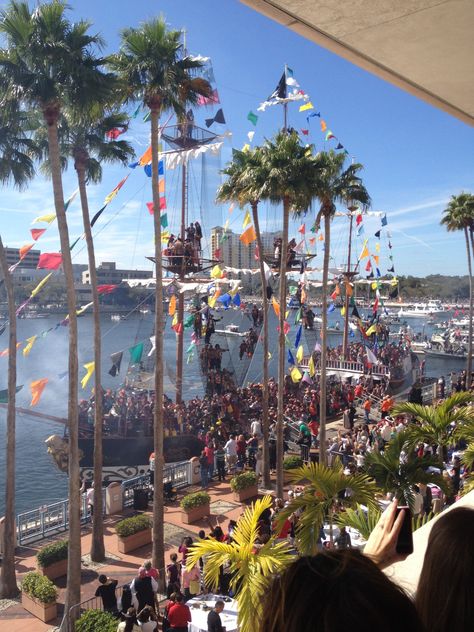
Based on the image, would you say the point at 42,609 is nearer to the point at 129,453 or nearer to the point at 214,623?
the point at 214,623

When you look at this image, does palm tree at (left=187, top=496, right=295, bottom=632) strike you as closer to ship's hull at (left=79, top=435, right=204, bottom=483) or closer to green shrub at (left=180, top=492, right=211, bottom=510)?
green shrub at (left=180, top=492, right=211, bottom=510)

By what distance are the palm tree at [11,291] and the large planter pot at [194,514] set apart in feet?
14.0

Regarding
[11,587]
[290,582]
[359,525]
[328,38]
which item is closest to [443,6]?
[328,38]

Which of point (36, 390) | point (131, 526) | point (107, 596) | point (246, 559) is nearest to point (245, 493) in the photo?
point (131, 526)

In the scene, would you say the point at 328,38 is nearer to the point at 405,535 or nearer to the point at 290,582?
the point at 405,535

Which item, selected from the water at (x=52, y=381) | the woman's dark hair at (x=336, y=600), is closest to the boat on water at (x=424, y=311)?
the water at (x=52, y=381)

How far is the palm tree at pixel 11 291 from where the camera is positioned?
12867 mm

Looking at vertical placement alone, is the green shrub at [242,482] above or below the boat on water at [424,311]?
below

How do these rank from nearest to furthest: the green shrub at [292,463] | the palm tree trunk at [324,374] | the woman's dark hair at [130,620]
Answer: the woman's dark hair at [130,620], the palm tree trunk at [324,374], the green shrub at [292,463]

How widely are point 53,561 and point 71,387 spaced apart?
14.3ft

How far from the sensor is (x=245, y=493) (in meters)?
16.4

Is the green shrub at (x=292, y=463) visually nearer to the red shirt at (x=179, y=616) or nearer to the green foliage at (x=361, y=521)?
the red shirt at (x=179, y=616)

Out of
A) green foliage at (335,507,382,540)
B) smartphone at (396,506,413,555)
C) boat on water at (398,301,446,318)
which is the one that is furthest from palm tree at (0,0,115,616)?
boat on water at (398,301,446,318)

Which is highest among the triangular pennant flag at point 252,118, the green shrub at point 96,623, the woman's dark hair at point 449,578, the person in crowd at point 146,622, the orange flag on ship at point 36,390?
the triangular pennant flag at point 252,118
